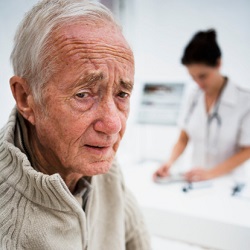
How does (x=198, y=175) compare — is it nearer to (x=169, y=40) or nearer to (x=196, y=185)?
(x=196, y=185)

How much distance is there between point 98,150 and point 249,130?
1224mm

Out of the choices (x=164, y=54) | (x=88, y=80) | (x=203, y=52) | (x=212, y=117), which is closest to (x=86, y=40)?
(x=88, y=80)

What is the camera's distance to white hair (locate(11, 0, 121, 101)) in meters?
0.58

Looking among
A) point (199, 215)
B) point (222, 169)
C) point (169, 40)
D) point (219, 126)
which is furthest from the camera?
point (169, 40)

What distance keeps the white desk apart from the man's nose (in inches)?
24.2

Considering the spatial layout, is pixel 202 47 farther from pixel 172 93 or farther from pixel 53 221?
pixel 53 221

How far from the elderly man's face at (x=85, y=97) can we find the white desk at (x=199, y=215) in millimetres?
556

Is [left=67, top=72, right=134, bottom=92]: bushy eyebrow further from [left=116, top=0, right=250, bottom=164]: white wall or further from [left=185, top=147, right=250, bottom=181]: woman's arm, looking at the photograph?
[left=116, top=0, right=250, bottom=164]: white wall

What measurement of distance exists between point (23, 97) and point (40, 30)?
6.2 inches

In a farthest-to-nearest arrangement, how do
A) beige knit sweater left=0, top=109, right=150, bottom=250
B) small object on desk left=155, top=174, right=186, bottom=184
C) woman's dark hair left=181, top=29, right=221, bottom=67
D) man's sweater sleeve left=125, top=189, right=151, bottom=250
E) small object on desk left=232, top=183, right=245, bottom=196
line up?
woman's dark hair left=181, top=29, right=221, bottom=67
small object on desk left=155, top=174, right=186, bottom=184
small object on desk left=232, top=183, right=245, bottom=196
man's sweater sleeve left=125, top=189, right=151, bottom=250
beige knit sweater left=0, top=109, right=150, bottom=250

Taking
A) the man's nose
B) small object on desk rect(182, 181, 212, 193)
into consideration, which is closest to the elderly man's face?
the man's nose

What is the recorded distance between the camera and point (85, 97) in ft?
2.03

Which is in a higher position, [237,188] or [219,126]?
[219,126]

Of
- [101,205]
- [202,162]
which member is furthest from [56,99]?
[202,162]
